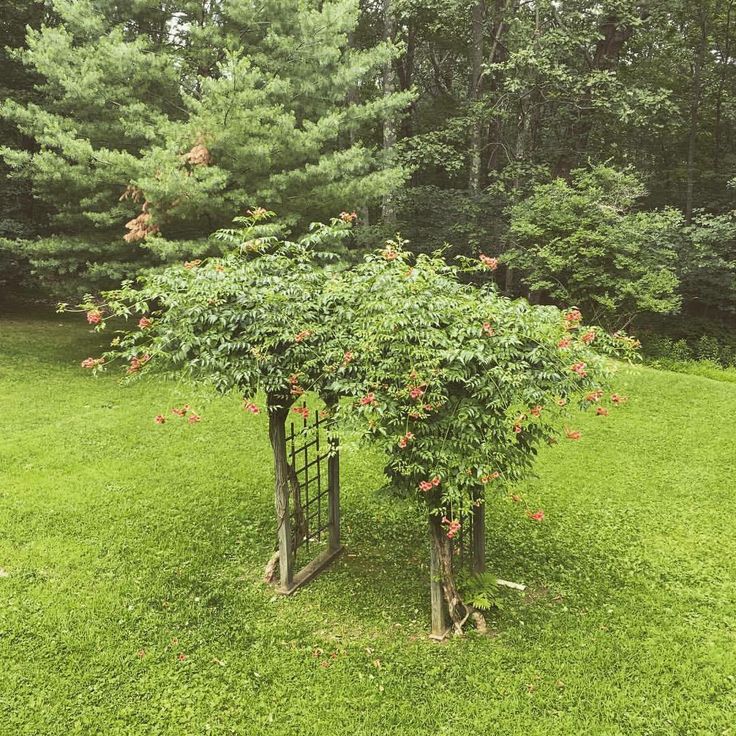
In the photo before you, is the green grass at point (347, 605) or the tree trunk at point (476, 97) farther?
the tree trunk at point (476, 97)

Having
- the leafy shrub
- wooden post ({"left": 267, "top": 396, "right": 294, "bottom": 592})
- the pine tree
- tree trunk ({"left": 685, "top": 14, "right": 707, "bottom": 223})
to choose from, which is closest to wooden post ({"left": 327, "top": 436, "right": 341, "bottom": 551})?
wooden post ({"left": 267, "top": 396, "right": 294, "bottom": 592})

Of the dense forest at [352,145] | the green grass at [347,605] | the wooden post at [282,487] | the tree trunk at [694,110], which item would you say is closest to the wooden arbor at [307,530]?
the wooden post at [282,487]

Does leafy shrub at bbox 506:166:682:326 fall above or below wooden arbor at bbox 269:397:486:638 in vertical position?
above

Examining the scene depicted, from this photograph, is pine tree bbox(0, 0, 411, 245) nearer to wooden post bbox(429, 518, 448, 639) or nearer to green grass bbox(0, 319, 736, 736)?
green grass bbox(0, 319, 736, 736)

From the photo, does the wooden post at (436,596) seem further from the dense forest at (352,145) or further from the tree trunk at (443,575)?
the dense forest at (352,145)

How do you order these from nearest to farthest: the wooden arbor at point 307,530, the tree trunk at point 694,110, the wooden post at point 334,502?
the wooden arbor at point 307,530 → the wooden post at point 334,502 → the tree trunk at point 694,110

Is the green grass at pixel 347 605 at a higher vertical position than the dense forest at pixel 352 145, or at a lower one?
lower

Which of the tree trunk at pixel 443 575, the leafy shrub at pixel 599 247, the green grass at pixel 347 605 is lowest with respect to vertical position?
the green grass at pixel 347 605

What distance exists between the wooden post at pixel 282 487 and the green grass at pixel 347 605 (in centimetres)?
28

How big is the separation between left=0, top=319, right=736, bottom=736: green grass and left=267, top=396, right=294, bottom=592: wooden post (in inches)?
10.9

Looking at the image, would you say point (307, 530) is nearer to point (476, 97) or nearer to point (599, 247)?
point (599, 247)

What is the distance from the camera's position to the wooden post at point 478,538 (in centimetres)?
506

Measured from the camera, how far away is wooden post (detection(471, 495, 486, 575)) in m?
5.06

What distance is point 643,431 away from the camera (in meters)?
9.96
